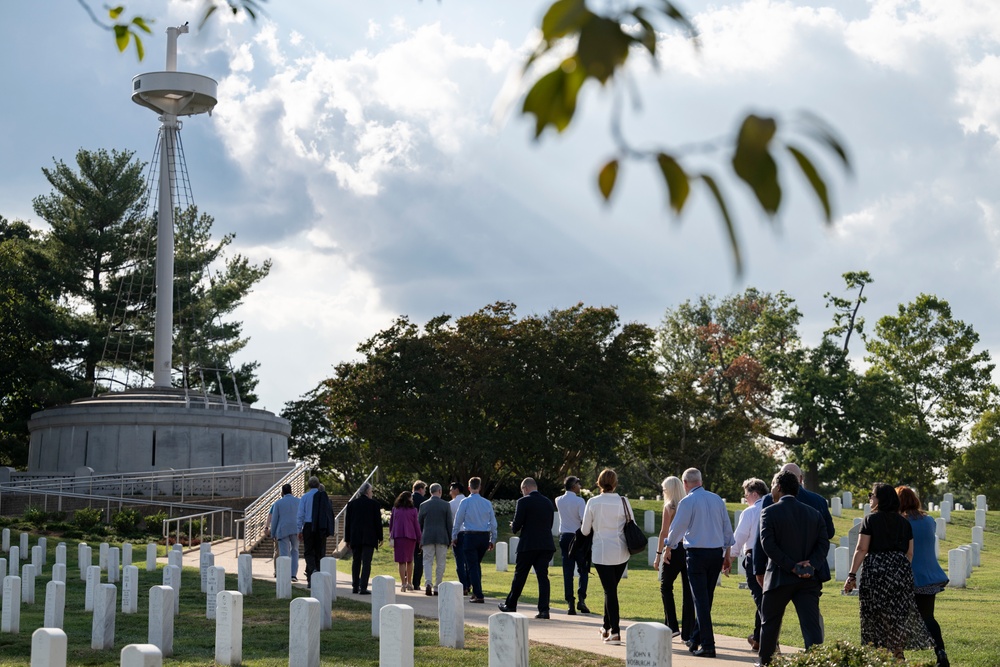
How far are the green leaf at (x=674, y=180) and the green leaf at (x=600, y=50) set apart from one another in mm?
193

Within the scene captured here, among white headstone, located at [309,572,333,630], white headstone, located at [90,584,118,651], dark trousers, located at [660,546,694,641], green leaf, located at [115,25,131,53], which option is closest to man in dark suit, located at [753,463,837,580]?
dark trousers, located at [660,546,694,641]

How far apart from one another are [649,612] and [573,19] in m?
14.2

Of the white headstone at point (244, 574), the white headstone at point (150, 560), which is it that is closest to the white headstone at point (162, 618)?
the white headstone at point (244, 574)

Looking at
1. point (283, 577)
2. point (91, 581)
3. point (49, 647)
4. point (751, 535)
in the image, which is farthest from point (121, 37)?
point (283, 577)

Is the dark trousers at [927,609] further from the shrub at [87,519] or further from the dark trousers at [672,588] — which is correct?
the shrub at [87,519]

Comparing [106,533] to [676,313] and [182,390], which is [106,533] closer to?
[182,390]

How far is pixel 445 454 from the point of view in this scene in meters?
36.6

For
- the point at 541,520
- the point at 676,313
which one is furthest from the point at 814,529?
the point at 676,313

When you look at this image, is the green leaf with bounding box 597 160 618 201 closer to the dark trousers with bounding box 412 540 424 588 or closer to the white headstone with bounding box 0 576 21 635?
the white headstone with bounding box 0 576 21 635

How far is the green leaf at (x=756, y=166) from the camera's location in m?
2.12

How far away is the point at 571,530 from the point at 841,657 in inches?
281

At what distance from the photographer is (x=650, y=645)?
7.53 metres

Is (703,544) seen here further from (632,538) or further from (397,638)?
(397,638)

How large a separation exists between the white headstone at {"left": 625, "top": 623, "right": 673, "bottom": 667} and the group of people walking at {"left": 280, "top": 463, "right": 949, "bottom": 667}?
2146 mm
